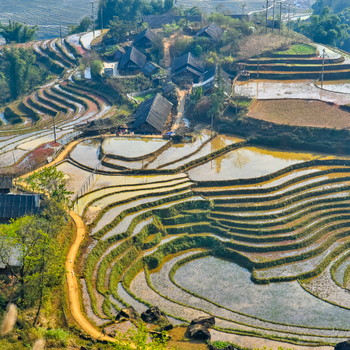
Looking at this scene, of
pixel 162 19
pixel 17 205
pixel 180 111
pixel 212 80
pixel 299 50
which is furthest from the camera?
pixel 162 19

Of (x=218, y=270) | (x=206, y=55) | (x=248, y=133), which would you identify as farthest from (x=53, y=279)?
(x=206, y=55)

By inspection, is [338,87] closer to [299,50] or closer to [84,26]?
[299,50]

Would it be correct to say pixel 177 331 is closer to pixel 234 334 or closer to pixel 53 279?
pixel 234 334

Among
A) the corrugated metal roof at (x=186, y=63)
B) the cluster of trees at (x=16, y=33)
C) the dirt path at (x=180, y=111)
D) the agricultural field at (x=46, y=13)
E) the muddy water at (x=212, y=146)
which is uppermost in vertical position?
the agricultural field at (x=46, y=13)

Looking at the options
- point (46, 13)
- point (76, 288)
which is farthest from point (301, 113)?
point (46, 13)

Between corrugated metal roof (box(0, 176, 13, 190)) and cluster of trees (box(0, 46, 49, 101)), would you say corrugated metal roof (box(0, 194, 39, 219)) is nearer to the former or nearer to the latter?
corrugated metal roof (box(0, 176, 13, 190))

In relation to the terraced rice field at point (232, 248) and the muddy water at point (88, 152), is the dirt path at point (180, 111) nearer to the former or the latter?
the muddy water at point (88, 152)

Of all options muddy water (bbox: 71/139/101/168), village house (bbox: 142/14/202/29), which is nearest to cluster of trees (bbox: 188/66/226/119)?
muddy water (bbox: 71/139/101/168)

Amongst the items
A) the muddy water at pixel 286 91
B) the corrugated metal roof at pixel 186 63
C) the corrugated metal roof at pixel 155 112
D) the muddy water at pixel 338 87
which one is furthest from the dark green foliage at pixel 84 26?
the muddy water at pixel 338 87
